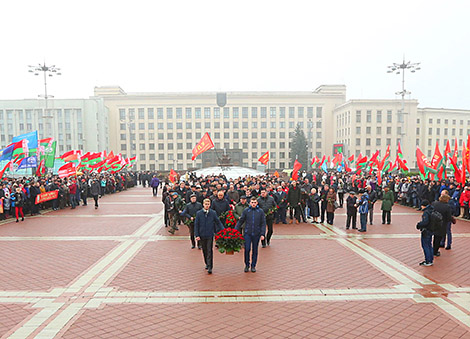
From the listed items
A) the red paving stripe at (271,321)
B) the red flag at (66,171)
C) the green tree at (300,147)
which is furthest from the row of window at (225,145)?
the red paving stripe at (271,321)

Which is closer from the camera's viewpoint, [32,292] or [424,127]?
[32,292]

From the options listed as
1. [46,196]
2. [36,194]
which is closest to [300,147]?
[46,196]

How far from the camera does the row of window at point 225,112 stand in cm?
7919

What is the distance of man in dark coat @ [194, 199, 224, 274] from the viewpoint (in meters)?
7.77

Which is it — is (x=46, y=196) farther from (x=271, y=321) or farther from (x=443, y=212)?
(x=443, y=212)

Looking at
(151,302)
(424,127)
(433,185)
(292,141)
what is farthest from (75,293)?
(424,127)

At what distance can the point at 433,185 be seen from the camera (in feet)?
51.9

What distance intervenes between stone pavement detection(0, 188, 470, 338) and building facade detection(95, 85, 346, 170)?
69070 millimetres

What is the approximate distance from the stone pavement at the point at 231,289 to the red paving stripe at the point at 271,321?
2cm

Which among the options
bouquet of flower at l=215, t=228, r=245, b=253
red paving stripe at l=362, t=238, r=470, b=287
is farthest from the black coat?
bouquet of flower at l=215, t=228, r=245, b=253

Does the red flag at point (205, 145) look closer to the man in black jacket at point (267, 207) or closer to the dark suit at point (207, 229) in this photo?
the man in black jacket at point (267, 207)

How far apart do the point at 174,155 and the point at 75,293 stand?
74117 millimetres

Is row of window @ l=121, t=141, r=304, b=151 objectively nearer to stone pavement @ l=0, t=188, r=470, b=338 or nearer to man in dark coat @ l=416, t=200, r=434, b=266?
stone pavement @ l=0, t=188, r=470, b=338

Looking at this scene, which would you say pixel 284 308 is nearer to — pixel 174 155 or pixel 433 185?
pixel 433 185
